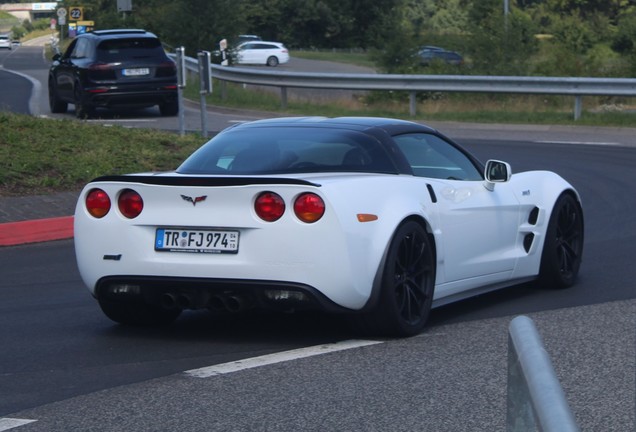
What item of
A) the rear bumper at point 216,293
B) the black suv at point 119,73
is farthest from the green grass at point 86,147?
the rear bumper at point 216,293

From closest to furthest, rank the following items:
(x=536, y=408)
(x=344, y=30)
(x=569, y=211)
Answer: (x=536, y=408) < (x=569, y=211) < (x=344, y=30)

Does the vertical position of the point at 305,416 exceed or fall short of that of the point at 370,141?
it falls short

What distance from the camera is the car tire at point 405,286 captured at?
638cm

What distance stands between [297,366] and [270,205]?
0.86 m

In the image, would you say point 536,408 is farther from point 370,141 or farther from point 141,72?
point 141,72

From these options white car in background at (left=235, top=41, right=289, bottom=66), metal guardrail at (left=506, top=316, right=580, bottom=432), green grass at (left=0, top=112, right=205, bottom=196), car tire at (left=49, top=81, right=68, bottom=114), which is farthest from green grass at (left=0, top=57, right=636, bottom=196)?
white car in background at (left=235, top=41, right=289, bottom=66)

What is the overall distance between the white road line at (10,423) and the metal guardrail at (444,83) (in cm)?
1893

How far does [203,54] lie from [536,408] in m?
14.3

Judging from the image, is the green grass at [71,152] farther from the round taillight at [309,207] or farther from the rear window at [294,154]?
the round taillight at [309,207]

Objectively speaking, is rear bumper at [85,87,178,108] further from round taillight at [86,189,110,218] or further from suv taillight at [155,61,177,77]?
round taillight at [86,189,110,218]

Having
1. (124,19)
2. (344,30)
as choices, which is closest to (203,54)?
(124,19)

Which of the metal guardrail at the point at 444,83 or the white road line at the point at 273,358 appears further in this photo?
the metal guardrail at the point at 444,83

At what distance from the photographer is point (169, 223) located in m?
6.43

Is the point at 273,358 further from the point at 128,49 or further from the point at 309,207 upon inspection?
the point at 128,49
